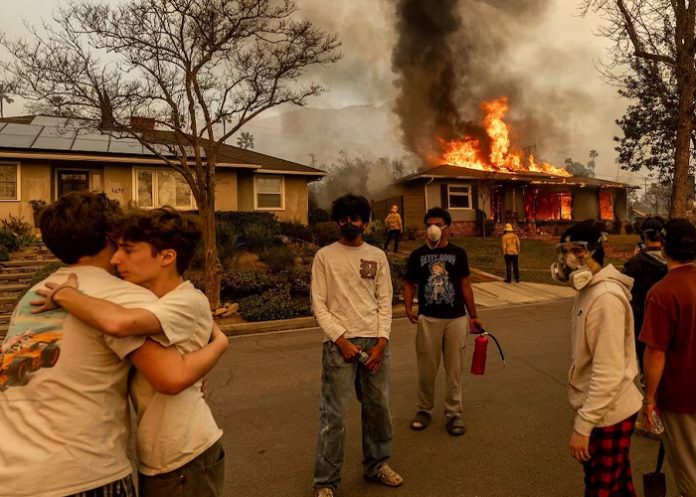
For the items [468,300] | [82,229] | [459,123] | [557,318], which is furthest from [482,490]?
[459,123]

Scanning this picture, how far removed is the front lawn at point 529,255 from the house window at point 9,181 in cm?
1495

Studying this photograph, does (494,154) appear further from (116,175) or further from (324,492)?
(324,492)

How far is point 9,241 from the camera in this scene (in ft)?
44.7

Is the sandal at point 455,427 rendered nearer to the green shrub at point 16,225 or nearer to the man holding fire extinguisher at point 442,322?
the man holding fire extinguisher at point 442,322

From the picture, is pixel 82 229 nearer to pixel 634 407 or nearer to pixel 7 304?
pixel 634 407

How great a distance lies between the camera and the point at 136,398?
1.64 meters

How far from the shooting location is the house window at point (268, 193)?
20.6 m

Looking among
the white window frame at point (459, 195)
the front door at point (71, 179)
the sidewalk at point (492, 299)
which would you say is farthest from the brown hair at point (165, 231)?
the white window frame at point (459, 195)

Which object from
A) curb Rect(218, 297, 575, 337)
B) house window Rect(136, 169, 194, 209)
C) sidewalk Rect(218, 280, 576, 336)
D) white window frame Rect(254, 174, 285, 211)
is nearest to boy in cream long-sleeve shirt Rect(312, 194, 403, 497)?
curb Rect(218, 297, 575, 337)

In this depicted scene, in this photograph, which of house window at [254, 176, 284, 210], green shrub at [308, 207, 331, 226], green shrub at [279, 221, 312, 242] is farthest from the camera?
green shrub at [308, 207, 331, 226]

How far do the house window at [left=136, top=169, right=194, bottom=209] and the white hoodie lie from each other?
17.7m

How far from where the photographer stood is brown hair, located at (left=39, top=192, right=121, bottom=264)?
60.9 inches

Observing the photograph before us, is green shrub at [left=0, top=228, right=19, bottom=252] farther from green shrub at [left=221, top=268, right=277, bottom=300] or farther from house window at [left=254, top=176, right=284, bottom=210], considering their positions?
house window at [left=254, top=176, right=284, bottom=210]

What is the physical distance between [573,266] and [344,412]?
167 cm
